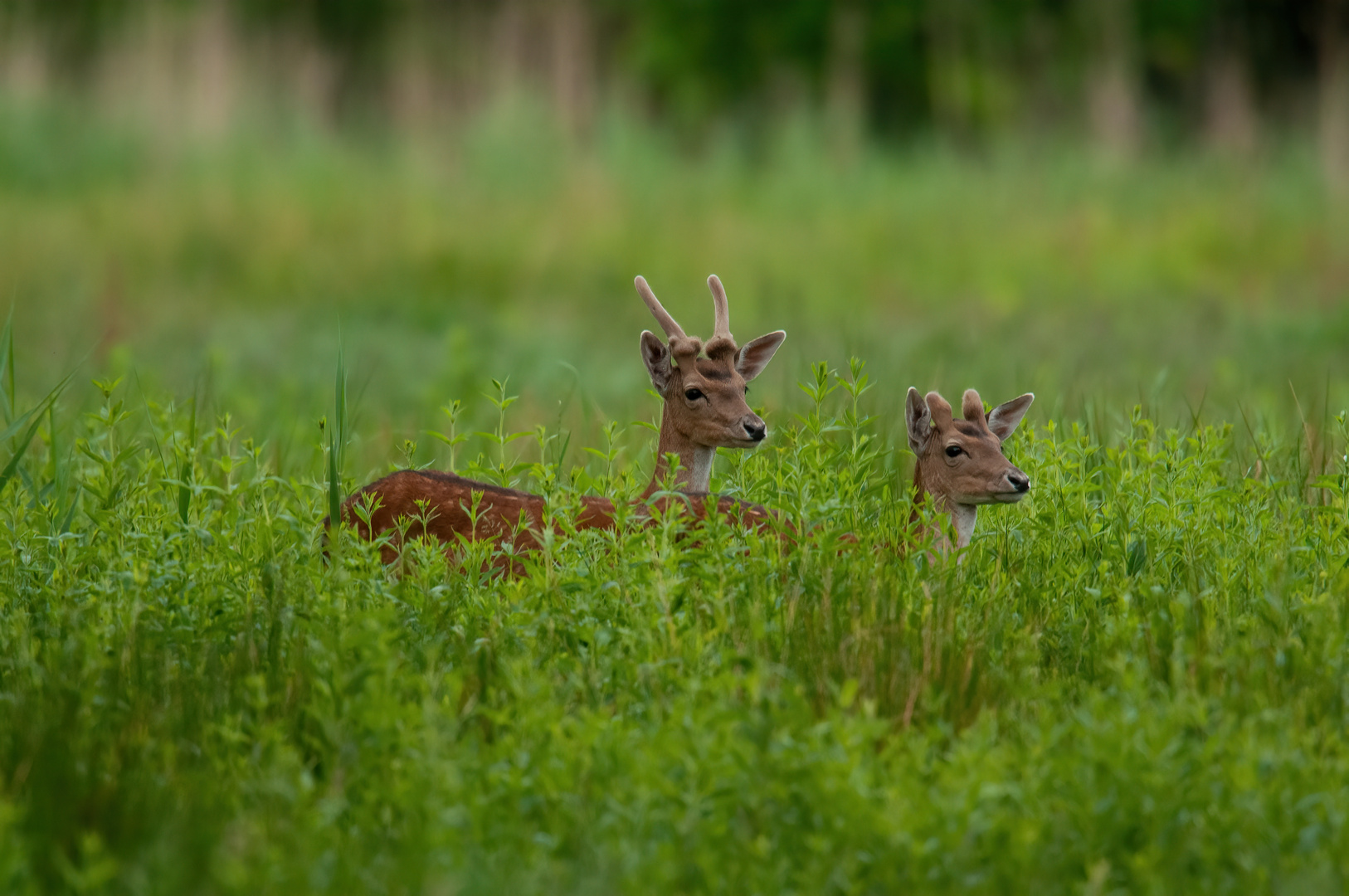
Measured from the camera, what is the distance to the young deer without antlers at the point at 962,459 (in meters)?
4.66

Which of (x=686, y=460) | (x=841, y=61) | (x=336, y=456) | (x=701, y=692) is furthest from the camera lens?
(x=841, y=61)

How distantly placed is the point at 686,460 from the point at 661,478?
153mm

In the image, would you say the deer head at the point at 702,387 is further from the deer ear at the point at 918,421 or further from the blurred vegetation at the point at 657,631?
the deer ear at the point at 918,421

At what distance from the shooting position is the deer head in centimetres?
493

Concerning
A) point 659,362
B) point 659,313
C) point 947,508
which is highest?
point 659,313

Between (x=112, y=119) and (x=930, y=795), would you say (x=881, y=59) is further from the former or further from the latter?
(x=930, y=795)

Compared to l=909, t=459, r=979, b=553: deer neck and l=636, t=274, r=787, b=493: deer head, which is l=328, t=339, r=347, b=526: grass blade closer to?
l=636, t=274, r=787, b=493: deer head

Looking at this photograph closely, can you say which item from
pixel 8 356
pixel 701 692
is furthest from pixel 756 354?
pixel 8 356

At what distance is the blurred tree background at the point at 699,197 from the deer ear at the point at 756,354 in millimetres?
1775

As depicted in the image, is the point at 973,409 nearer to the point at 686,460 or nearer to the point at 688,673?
the point at 686,460

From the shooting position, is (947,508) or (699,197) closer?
(947,508)

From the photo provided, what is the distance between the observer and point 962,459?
474cm

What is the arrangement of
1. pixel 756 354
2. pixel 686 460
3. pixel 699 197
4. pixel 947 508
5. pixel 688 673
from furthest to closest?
pixel 699 197, pixel 756 354, pixel 686 460, pixel 947 508, pixel 688 673

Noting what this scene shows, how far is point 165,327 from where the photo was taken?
12039mm
